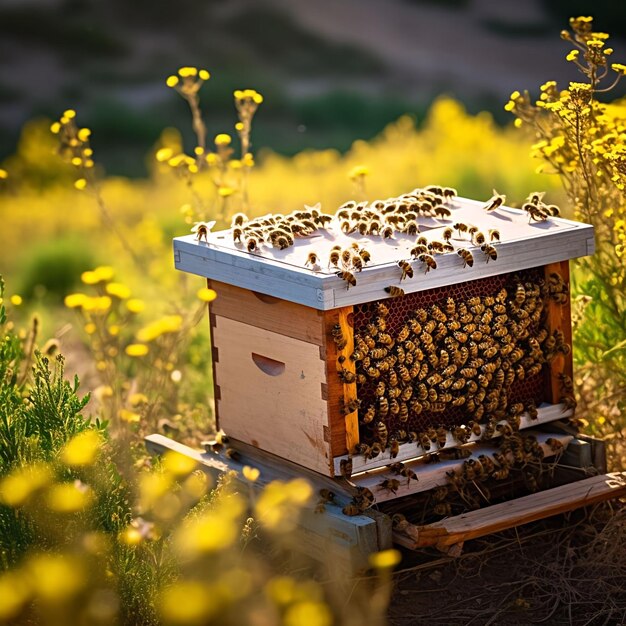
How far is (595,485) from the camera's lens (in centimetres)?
296

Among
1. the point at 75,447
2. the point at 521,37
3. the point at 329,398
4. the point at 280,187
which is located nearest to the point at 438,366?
the point at 329,398

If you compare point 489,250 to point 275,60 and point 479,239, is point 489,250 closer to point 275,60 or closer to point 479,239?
point 479,239

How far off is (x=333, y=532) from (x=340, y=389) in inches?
15.2

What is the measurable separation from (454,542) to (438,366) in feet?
1.64

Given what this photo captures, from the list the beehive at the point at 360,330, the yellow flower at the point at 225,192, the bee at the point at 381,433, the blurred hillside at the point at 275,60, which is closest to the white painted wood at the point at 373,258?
the beehive at the point at 360,330

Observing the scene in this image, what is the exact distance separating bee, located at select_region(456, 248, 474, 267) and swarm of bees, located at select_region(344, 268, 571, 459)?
130mm

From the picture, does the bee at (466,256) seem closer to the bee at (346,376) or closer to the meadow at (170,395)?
the bee at (346,376)

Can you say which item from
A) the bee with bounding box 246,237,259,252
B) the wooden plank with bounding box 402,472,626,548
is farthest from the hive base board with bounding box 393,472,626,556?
the bee with bounding box 246,237,259,252

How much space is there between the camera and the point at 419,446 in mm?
2852

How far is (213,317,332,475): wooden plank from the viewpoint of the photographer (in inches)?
108

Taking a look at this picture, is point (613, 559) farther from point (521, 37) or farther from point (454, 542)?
point (521, 37)

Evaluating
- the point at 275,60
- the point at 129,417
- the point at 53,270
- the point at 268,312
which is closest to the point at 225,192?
the point at 129,417

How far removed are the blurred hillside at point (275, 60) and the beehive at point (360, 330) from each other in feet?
32.7

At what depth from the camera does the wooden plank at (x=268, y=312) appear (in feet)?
8.87
